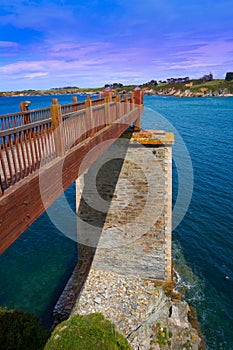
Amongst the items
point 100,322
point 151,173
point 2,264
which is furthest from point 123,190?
point 2,264

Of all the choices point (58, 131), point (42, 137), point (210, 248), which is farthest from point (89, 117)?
point (210, 248)

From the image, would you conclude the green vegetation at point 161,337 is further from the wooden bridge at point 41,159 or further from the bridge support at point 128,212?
the wooden bridge at point 41,159

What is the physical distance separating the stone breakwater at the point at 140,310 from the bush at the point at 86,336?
1273 millimetres

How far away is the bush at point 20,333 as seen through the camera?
793cm

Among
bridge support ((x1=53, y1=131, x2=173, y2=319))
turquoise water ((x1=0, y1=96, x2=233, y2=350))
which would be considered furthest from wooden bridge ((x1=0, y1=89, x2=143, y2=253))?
turquoise water ((x1=0, y1=96, x2=233, y2=350))

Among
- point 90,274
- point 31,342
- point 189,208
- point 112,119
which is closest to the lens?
point 31,342

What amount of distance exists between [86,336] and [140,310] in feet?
10.6

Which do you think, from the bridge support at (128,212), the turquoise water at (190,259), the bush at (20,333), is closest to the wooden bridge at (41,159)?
the bridge support at (128,212)

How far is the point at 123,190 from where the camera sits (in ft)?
40.9

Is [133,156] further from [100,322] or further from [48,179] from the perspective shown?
[48,179]

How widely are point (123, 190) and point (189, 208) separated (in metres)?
8.70

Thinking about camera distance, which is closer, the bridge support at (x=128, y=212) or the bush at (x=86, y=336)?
the bush at (x=86, y=336)

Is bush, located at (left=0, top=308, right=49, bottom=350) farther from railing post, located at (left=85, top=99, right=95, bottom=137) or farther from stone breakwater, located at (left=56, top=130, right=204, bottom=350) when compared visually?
railing post, located at (left=85, top=99, right=95, bottom=137)

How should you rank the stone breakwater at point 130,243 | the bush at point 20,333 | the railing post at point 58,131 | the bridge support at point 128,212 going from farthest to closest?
the bridge support at point 128,212
the stone breakwater at point 130,243
the bush at point 20,333
the railing post at point 58,131
